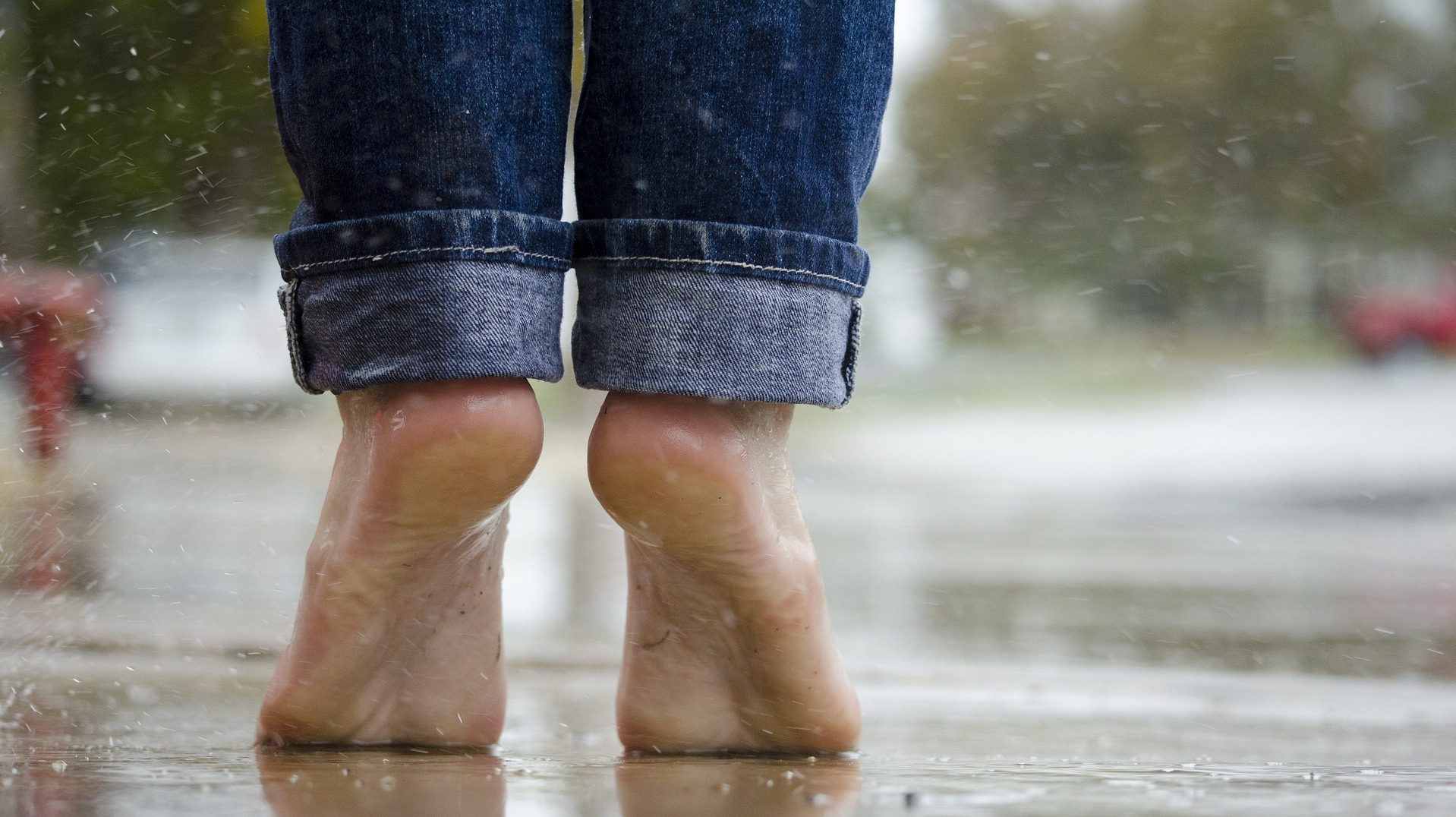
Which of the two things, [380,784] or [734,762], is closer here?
[380,784]

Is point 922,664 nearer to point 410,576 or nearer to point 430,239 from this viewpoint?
point 410,576

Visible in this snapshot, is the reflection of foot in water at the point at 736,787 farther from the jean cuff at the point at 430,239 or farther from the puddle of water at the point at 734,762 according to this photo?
the jean cuff at the point at 430,239

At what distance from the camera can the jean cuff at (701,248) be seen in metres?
0.71

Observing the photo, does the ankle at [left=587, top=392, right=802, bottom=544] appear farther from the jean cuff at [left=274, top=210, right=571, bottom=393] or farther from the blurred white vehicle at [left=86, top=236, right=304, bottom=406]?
the blurred white vehicle at [left=86, top=236, right=304, bottom=406]

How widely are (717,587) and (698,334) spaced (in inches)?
6.1

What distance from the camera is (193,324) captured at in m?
6.99

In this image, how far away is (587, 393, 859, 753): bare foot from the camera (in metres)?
0.73

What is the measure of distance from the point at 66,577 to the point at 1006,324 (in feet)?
44.9

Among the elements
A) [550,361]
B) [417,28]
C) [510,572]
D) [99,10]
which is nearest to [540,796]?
[550,361]

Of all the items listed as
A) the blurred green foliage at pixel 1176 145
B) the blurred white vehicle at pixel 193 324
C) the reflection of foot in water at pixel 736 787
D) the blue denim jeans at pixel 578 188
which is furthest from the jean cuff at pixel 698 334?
the blurred green foliage at pixel 1176 145

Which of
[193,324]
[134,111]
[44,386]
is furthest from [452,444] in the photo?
[193,324]

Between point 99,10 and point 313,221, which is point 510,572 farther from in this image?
point 99,10

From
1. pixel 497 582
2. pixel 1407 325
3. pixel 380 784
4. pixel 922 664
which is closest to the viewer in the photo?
pixel 380 784

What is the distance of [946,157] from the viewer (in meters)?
15.1
